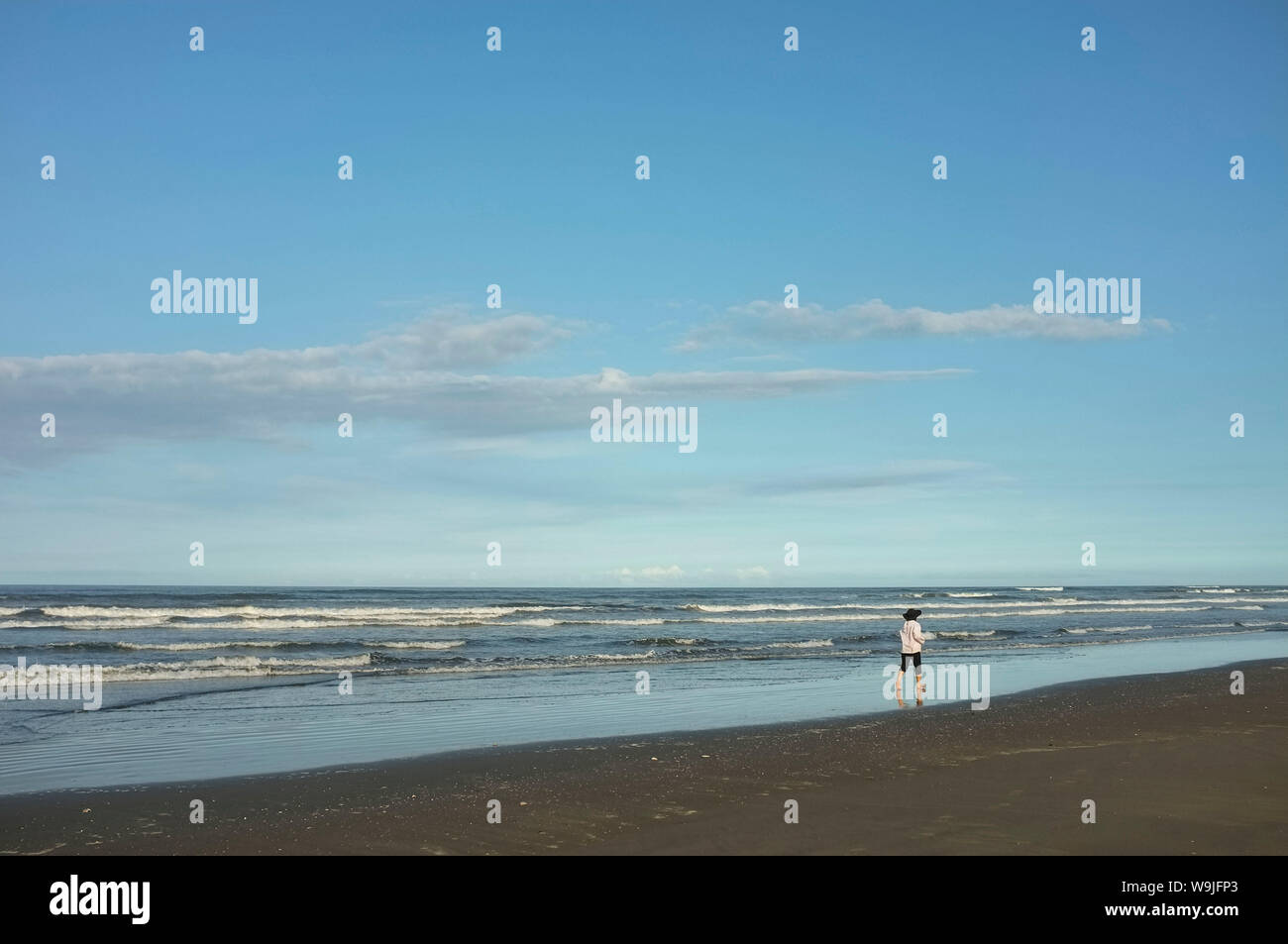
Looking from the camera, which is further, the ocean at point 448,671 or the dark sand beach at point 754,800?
the ocean at point 448,671

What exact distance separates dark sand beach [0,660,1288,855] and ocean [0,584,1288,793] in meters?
1.62

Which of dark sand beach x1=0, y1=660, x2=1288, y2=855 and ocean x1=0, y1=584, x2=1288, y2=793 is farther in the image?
ocean x1=0, y1=584, x2=1288, y2=793

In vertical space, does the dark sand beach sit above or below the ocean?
above

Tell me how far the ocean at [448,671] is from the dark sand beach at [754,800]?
1.62 meters

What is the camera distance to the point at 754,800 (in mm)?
9242

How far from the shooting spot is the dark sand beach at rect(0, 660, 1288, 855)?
305 inches

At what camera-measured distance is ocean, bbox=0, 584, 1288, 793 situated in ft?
43.5

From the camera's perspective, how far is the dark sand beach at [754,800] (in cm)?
775

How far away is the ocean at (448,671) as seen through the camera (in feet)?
43.5

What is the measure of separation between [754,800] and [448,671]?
16331 millimetres

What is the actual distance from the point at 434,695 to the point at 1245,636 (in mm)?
31925

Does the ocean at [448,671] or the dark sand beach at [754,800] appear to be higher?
the dark sand beach at [754,800]
